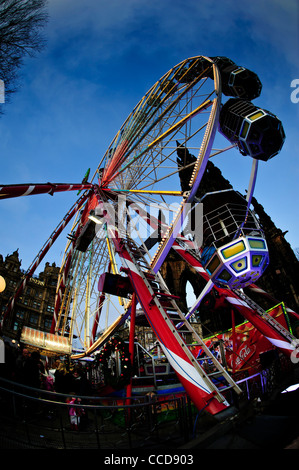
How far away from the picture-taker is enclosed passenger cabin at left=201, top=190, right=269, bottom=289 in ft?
24.1

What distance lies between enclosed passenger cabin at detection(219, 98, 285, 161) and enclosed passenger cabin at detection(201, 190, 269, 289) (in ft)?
6.49

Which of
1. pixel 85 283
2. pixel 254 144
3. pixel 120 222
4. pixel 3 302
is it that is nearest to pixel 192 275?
pixel 85 283

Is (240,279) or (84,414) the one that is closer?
(84,414)

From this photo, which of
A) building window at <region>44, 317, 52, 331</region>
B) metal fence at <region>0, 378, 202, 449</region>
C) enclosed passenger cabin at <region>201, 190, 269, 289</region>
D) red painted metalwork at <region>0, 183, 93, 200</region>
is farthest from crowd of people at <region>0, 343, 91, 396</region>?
building window at <region>44, 317, 52, 331</region>

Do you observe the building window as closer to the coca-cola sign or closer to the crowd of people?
the crowd of people

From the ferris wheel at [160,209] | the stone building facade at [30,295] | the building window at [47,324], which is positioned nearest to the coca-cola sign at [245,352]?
the ferris wheel at [160,209]

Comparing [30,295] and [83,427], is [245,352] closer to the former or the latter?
[83,427]

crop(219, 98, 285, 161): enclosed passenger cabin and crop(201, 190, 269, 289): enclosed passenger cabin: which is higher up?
crop(219, 98, 285, 161): enclosed passenger cabin

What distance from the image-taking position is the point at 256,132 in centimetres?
678

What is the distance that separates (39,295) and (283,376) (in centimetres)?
5563

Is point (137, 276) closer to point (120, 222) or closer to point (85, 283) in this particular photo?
point (120, 222)

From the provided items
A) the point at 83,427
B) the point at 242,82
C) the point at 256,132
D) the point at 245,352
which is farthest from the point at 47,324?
the point at 256,132

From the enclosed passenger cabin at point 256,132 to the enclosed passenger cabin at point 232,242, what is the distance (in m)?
1.98

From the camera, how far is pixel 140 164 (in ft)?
41.1
